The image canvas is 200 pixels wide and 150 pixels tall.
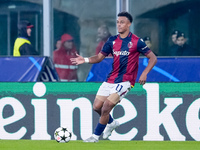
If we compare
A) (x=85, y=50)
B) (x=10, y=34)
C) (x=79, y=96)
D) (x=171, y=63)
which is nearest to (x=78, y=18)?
(x=85, y=50)

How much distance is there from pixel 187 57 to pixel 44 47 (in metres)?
3.29

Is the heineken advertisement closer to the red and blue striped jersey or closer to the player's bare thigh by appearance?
the player's bare thigh

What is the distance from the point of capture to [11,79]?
12305 mm

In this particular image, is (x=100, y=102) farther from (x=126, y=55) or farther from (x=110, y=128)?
(x=126, y=55)

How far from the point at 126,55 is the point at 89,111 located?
162 centimetres

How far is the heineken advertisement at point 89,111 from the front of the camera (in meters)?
9.83

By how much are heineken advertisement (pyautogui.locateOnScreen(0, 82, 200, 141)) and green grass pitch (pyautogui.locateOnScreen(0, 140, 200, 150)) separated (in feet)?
1.36

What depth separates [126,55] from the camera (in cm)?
877

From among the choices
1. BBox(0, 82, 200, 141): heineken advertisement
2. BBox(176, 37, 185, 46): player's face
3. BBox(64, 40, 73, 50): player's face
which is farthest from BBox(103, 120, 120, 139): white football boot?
BBox(64, 40, 73, 50): player's face

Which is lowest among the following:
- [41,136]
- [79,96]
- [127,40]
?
[41,136]

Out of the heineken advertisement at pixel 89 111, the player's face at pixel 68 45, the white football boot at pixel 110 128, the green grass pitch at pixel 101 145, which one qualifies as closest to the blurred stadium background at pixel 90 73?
the heineken advertisement at pixel 89 111

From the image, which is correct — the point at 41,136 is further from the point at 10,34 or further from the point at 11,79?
the point at 10,34

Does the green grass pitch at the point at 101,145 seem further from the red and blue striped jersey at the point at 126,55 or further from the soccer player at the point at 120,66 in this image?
the red and blue striped jersey at the point at 126,55

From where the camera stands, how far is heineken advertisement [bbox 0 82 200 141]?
387 inches
